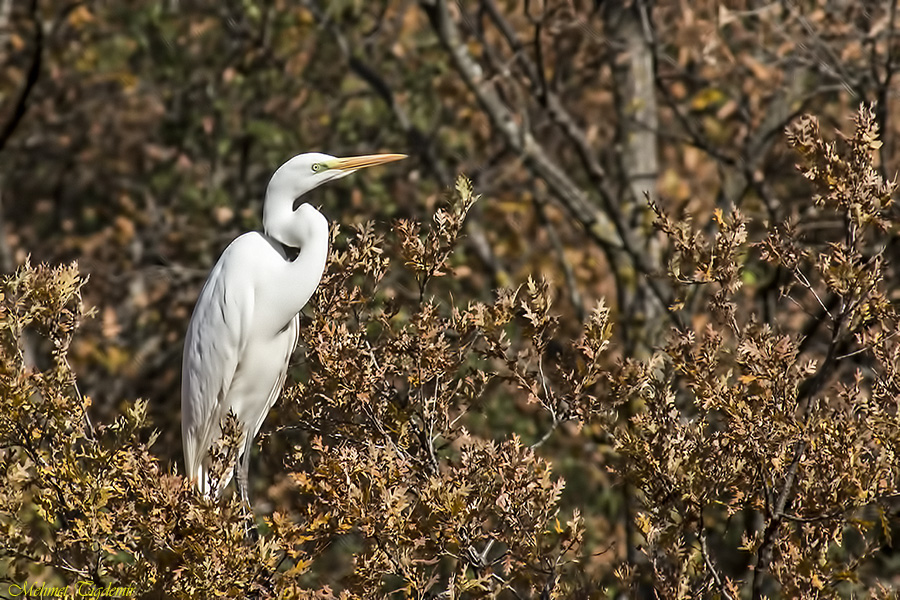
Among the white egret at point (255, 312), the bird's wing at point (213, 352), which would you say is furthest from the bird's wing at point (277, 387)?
the bird's wing at point (213, 352)

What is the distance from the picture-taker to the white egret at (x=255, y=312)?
3.59m

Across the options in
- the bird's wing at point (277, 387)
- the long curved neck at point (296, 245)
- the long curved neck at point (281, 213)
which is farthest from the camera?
the bird's wing at point (277, 387)

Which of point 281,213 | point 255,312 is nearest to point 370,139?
point 255,312

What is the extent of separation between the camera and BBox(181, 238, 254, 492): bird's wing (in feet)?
12.7

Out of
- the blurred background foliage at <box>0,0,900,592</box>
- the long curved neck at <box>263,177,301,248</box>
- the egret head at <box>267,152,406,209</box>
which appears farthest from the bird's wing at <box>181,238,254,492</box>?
the blurred background foliage at <box>0,0,900,592</box>

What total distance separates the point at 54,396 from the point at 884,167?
3410mm

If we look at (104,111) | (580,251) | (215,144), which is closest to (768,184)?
(580,251)

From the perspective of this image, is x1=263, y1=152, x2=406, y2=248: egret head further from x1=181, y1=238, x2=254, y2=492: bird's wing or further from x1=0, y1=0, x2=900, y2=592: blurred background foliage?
x1=0, y1=0, x2=900, y2=592: blurred background foliage

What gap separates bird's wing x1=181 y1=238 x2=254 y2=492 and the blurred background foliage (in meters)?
2.46

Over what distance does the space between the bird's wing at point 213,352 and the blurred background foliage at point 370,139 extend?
2463 mm

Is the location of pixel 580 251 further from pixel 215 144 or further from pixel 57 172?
pixel 57 172

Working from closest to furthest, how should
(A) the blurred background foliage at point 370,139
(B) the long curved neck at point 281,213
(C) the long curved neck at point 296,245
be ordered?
(C) the long curved neck at point 296,245 < (B) the long curved neck at point 281,213 < (A) the blurred background foliage at point 370,139

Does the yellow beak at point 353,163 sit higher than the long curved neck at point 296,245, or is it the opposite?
the yellow beak at point 353,163

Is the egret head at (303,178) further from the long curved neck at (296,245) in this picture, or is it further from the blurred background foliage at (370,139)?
the blurred background foliage at (370,139)
